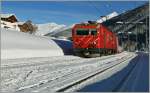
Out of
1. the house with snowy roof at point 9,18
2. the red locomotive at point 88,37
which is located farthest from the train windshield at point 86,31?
the house with snowy roof at point 9,18

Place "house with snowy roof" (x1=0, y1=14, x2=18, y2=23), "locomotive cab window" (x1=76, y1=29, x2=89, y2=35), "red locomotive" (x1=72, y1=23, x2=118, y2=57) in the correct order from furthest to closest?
1. "house with snowy roof" (x1=0, y1=14, x2=18, y2=23)
2. "locomotive cab window" (x1=76, y1=29, x2=89, y2=35)
3. "red locomotive" (x1=72, y1=23, x2=118, y2=57)

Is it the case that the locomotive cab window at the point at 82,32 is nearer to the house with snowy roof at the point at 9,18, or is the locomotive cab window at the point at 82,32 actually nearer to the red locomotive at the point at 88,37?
the red locomotive at the point at 88,37

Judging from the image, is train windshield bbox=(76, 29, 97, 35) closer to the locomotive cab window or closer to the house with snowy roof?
the locomotive cab window

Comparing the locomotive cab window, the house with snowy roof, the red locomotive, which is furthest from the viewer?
the house with snowy roof

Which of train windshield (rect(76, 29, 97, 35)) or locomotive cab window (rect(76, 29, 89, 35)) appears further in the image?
locomotive cab window (rect(76, 29, 89, 35))

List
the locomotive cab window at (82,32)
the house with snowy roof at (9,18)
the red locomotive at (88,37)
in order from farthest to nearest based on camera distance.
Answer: the house with snowy roof at (9,18) → the locomotive cab window at (82,32) → the red locomotive at (88,37)

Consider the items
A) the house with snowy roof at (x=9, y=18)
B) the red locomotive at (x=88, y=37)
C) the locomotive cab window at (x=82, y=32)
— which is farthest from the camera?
the house with snowy roof at (x=9, y=18)

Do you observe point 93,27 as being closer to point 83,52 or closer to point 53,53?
point 83,52

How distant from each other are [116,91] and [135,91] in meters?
0.66

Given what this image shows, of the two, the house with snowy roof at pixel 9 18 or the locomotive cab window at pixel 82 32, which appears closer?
the locomotive cab window at pixel 82 32

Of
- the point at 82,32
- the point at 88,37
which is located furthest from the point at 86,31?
the point at 88,37

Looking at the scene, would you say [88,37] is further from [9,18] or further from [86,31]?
[9,18]

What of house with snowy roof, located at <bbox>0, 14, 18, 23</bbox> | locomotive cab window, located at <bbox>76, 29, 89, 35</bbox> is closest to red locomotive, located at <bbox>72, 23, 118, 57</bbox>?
locomotive cab window, located at <bbox>76, 29, 89, 35</bbox>

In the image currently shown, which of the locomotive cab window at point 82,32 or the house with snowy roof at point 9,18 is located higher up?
the house with snowy roof at point 9,18
